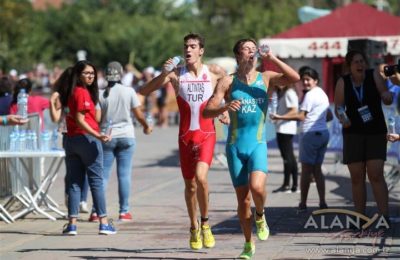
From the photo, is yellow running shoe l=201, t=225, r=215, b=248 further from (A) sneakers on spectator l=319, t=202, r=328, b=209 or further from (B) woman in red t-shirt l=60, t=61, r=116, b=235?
(A) sneakers on spectator l=319, t=202, r=328, b=209

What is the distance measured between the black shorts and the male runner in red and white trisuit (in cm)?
181

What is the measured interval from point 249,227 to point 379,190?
7.63 ft

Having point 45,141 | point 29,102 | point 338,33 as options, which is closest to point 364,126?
point 45,141

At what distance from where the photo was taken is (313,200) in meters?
14.9

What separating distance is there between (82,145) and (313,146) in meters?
3.16

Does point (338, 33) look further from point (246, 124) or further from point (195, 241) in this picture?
point (246, 124)

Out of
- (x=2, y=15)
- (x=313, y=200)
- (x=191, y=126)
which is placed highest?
(x=2, y=15)

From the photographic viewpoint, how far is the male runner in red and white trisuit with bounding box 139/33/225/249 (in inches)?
400

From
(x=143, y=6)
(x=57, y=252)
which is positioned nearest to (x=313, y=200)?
(x=57, y=252)

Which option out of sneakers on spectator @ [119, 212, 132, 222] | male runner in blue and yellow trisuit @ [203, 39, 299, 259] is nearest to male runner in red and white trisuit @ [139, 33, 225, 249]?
male runner in blue and yellow trisuit @ [203, 39, 299, 259]

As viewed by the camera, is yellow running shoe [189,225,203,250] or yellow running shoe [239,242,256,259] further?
yellow running shoe [189,225,203,250]

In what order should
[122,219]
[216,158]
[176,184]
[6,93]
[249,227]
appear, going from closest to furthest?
1. [249,227]
2. [122,219]
3. [6,93]
4. [176,184]
5. [216,158]

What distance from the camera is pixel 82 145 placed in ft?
38.8

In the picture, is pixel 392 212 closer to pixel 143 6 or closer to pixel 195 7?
pixel 143 6
